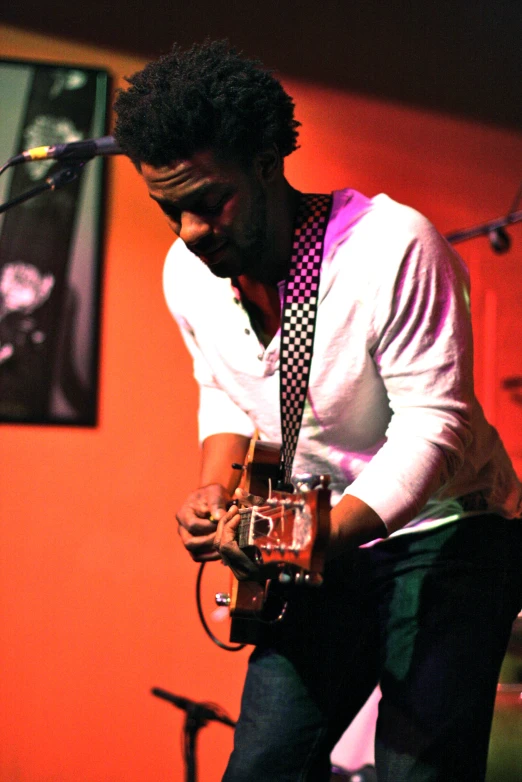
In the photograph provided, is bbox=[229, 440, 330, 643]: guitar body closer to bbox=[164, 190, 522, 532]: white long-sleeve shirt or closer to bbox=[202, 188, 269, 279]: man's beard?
bbox=[164, 190, 522, 532]: white long-sleeve shirt

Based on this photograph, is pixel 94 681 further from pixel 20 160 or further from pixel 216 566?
pixel 20 160

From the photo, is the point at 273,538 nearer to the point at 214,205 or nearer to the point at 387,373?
the point at 387,373

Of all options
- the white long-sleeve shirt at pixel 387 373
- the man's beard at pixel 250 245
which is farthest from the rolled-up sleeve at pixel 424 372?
the man's beard at pixel 250 245

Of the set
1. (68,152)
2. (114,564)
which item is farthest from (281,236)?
(114,564)

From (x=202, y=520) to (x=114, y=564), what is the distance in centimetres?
180

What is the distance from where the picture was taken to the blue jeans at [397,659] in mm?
1569

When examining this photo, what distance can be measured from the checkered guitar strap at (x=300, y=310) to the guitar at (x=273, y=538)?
0.09 meters

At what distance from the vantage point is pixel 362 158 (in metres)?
3.88

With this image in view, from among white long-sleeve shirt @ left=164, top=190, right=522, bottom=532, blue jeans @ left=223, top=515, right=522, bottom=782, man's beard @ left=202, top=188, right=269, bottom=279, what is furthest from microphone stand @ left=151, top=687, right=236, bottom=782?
man's beard @ left=202, top=188, right=269, bottom=279

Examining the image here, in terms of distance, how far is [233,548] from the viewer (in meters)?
1.50

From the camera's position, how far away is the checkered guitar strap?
167cm

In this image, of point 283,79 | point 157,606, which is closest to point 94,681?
point 157,606

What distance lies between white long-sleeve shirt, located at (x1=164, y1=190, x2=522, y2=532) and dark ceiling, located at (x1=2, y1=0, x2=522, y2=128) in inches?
88.6

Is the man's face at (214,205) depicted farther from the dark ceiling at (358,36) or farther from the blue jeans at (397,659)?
the dark ceiling at (358,36)
